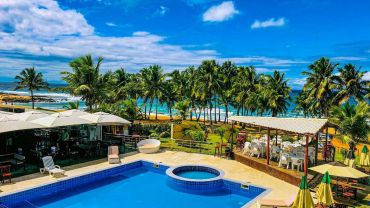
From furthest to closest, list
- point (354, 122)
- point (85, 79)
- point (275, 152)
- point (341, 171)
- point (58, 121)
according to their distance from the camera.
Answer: point (85, 79)
point (275, 152)
point (58, 121)
point (354, 122)
point (341, 171)

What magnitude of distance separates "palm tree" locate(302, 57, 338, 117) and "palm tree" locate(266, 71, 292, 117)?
3.34m

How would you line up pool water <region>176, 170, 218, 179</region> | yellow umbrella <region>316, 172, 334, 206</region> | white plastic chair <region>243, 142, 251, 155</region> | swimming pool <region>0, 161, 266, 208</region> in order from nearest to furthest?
1. yellow umbrella <region>316, 172, 334, 206</region>
2. swimming pool <region>0, 161, 266, 208</region>
3. pool water <region>176, 170, 218, 179</region>
4. white plastic chair <region>243, 142, 251, 155</region>

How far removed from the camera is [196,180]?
13.5 meters

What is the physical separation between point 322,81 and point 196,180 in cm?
2937

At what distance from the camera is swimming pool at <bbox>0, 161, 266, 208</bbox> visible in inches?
462

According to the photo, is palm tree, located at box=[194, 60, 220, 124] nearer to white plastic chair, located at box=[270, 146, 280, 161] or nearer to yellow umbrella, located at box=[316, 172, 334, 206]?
white plastic chair, located at box=[270, 146, 280, 161]

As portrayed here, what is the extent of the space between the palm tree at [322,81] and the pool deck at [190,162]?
2452 centimetres

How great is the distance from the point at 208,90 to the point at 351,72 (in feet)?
61.0

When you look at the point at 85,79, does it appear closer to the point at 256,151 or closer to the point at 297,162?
the point at 256,151

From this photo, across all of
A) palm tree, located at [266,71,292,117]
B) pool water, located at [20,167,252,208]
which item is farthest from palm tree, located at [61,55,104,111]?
palm tree, located at [266,71,292,117]

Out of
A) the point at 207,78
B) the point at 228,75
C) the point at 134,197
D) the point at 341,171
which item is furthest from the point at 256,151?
the point at 228,75

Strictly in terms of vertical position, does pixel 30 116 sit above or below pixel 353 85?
below

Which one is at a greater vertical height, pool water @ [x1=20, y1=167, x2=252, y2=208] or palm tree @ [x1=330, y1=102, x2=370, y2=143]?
palm tree @ [x1=330, y1=102, x2=370, y2=143]

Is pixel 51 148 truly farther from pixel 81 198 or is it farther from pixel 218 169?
pixel 218 169
